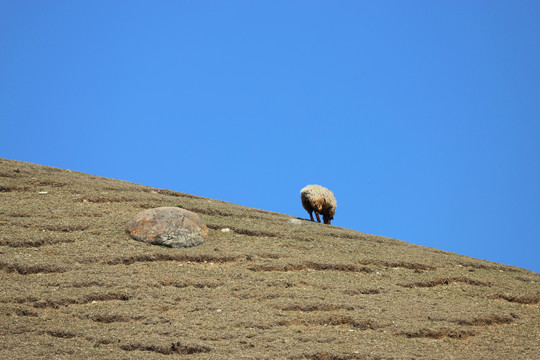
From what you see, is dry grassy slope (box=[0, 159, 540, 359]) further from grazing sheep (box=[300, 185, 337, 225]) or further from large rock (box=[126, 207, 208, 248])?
grazing sheep (box=[300, 185, 337, 225])

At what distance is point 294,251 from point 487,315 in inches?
213

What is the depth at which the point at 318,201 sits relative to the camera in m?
22.8

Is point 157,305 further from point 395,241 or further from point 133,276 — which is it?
point 395,241

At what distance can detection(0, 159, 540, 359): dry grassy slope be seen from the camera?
11.1 metres

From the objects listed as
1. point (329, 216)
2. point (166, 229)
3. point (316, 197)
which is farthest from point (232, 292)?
point (329, 216)

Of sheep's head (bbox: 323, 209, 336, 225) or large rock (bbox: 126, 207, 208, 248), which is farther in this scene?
sheep's head (bbox: 323, 209, 336, 225)

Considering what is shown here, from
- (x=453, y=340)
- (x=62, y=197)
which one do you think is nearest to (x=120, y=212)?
(x=62, y=197)

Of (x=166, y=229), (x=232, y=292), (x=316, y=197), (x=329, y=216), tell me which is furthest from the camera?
(x=329, y=216)

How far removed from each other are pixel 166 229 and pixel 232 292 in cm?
332

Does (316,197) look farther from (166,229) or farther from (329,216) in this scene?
(166,229)

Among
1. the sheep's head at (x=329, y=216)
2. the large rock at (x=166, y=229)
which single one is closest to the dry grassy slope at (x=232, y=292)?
the large rock at (x=166, y=229)

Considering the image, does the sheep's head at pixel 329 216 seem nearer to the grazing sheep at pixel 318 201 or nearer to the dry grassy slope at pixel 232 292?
the grazing sheep at pixel 318 201

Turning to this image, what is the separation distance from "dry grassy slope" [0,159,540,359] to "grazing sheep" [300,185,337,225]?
308cm

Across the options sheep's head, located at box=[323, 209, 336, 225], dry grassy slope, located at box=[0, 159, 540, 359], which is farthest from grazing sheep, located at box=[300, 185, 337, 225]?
dry grassy slope, located at box=[0, 159, 540, 359]
